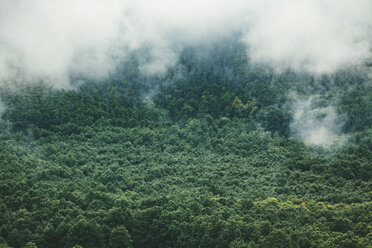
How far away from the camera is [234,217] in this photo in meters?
48.1

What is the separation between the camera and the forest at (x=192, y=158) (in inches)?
1821

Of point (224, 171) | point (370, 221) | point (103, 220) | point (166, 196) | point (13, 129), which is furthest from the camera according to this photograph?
point (13, 129)

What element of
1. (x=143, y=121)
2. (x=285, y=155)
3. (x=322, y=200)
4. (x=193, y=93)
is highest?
(x=193, y=93)

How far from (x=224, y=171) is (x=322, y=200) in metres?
13.2

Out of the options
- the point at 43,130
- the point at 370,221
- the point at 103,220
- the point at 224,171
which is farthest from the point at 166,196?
the point at 43,130

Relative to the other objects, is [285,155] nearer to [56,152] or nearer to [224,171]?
[224,171]

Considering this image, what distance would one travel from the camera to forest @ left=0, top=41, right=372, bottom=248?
4625 centimetres

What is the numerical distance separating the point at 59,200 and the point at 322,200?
26276 mm

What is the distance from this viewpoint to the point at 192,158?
68.9m

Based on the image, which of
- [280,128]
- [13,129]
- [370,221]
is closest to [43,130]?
[13,129]

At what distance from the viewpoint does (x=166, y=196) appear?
5409 cm

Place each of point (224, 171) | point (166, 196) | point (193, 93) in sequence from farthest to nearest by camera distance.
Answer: point (193, 93)
point (224, 171)
point (166, 196)

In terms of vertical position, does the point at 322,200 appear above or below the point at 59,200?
above

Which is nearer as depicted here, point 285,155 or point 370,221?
point 370,221
